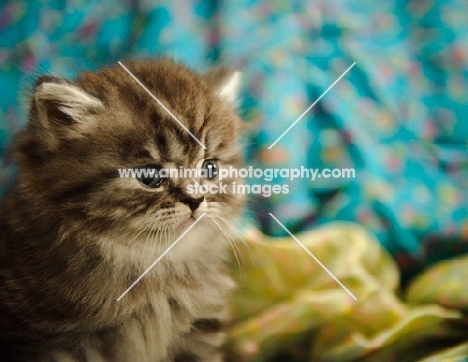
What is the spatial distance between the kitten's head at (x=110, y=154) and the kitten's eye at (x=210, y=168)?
23 millimetres

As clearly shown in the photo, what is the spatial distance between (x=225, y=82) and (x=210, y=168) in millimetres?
240

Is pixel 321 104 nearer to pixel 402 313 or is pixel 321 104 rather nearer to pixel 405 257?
pixel 405 257

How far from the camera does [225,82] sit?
3.64 ft

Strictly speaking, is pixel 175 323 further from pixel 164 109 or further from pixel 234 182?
pixel 164 109

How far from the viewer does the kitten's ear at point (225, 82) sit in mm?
1090

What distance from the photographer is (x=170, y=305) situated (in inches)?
37.7

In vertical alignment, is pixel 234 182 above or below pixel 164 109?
below

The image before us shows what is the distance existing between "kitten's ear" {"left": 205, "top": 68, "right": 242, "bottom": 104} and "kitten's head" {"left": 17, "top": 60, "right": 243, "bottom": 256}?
0.51 feet

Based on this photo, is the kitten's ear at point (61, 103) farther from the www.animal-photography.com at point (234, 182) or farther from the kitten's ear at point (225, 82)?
the kitten's ear at point (225, 82)

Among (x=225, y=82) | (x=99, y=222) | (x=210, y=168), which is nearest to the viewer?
(x=99, y=222)

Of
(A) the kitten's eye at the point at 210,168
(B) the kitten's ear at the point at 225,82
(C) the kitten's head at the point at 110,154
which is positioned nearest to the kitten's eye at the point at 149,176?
(C) the kitten's head at the point at 110,154

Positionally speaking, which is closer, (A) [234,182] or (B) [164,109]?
(B) [164,109]

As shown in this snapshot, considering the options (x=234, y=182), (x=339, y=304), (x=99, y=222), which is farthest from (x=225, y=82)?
(x=339, y=304)

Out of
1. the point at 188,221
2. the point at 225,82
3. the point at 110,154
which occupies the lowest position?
the point at 188,221
